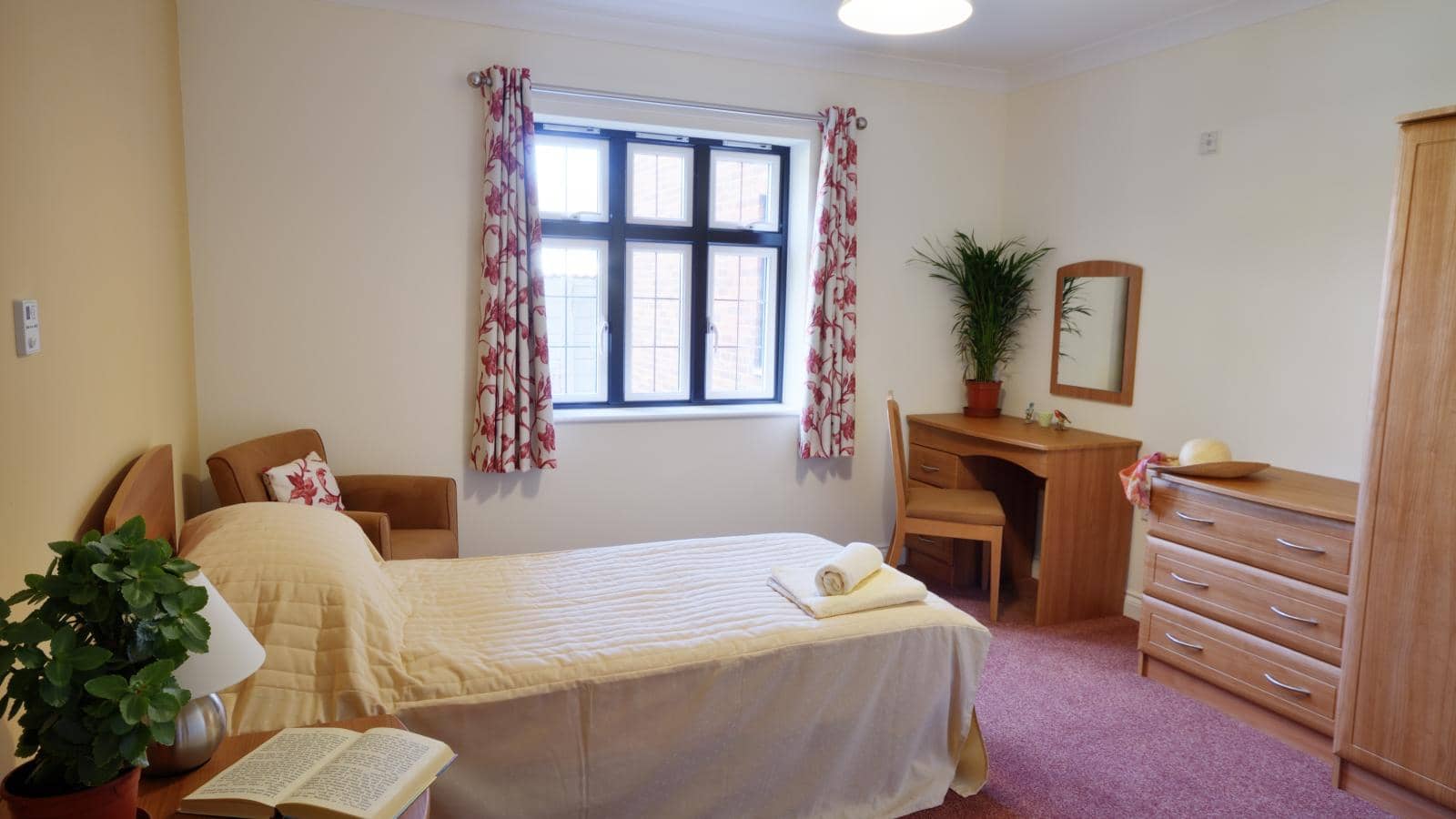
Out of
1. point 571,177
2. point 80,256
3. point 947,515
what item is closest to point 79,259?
point 80,256

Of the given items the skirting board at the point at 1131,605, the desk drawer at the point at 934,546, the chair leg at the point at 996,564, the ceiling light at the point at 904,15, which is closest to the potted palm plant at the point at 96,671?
the ceiling light at the point at 904,15

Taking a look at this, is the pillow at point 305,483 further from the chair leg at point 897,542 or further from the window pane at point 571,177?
the chair leg at point 897,542

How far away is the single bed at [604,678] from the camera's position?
1.83 metres

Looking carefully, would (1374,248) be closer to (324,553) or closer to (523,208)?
(523,208)

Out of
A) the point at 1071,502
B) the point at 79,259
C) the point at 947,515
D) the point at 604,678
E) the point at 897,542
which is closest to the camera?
the point at 79,259

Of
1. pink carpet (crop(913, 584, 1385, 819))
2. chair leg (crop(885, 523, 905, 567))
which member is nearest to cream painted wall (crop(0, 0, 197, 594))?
pink carpet (crop(913, 584, 1385, 819))

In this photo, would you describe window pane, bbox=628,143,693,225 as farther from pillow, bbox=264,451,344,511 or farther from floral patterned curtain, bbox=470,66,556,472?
pillow, bbox=264,451,344,511

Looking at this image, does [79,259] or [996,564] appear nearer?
[79,259]

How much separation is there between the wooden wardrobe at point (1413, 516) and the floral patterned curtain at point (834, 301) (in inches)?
88.6

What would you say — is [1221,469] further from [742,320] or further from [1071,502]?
[742,320]

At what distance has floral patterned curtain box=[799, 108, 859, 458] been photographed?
4098mm

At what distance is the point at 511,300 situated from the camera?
11.8 feet

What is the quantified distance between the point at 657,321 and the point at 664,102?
104cm

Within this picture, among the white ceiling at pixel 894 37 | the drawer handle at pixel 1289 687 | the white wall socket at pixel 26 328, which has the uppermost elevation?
the white ceiling at pixel 894 37
